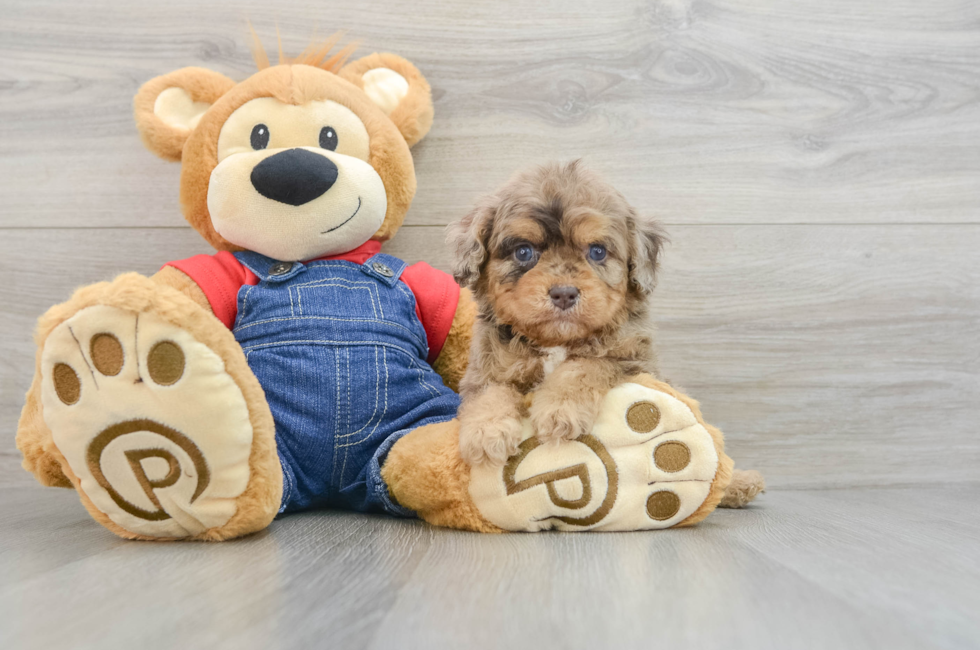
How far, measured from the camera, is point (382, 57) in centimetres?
181

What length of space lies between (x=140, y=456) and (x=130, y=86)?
1.30 metres

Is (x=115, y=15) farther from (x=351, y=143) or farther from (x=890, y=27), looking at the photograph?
(x=890, y=27)

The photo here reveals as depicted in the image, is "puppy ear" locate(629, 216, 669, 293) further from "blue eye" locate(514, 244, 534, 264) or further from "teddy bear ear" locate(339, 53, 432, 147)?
"teddy bear ear" locate(339, 53, 432, 147)

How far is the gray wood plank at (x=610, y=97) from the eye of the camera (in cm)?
193

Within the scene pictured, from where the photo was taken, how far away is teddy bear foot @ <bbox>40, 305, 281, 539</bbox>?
1.07 m

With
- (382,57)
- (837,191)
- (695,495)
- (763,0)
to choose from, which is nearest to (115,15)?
(382,57)

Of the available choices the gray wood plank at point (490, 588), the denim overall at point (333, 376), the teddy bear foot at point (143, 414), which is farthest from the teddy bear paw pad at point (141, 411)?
the denim overall at point (333, 376)

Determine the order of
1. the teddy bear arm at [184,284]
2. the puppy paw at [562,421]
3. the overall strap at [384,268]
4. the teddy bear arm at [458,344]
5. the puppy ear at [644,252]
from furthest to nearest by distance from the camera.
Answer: the teddy bear arm at [458,344], the overall strap at [384,268], the teddy bear arm at [184,284], the puppy ear at [644,252], the puppy paw at [562,421]

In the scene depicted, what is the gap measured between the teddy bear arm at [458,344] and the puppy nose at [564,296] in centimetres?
46

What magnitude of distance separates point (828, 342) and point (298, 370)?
149 cm

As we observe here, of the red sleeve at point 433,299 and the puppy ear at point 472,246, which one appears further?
the red sleeve at point 433,299

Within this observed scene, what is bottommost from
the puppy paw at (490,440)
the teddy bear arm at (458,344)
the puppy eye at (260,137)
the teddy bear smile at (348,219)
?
the puppy paw at (490,440)

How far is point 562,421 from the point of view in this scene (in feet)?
4.04

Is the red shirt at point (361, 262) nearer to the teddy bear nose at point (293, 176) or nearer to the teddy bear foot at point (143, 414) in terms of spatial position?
the teddy bear nose at point (293, 176)
